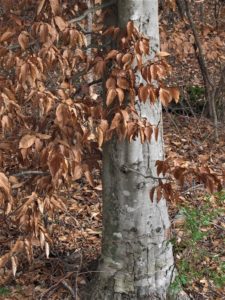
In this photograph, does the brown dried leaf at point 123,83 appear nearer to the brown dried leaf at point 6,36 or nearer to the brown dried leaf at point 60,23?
the brown dried leaf at point 60,23

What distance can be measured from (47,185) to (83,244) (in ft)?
5.93

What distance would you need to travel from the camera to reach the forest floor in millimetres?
3674

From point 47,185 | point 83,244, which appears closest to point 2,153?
point 47,185

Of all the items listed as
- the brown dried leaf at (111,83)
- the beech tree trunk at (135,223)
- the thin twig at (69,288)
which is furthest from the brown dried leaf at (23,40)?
the thin twig at (69,288)

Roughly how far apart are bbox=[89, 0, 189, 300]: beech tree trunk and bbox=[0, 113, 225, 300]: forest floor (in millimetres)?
134

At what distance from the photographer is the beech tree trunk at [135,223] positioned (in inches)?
127

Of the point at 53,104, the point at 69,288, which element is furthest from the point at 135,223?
the point at 53,104

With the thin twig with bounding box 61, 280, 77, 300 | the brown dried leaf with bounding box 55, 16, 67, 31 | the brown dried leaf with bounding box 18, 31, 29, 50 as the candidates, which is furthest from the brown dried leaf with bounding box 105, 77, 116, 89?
the thin twig with bounding box 61, 280, 77, 300

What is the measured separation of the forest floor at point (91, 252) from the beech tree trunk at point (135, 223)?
0.13 m

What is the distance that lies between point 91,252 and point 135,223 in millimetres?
1003

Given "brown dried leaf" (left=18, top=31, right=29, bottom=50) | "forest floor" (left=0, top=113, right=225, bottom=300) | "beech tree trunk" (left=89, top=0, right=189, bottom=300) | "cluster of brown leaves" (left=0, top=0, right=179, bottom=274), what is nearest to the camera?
"cluster of brown leaves" (left=0, top=0, right=179, bottom=274)

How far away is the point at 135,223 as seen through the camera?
11.1 feet

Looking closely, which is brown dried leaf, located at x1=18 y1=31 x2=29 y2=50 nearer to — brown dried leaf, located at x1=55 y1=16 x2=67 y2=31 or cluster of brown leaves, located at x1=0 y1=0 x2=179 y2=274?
cluster of brown leaves, located at x1=0 y1=0 x2=179 y2=274

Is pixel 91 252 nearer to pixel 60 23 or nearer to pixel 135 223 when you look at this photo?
pixel 135 223
